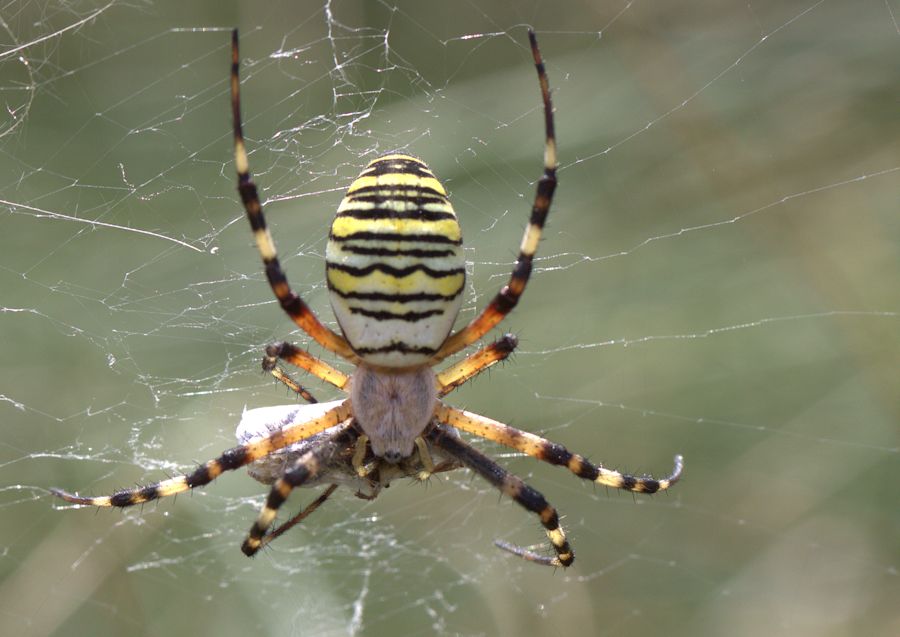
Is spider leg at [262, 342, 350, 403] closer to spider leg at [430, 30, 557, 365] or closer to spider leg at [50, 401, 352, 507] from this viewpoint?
spider leg at [50, 401, 352, 507]

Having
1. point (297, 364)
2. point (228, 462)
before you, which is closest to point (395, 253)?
point (297, 364)

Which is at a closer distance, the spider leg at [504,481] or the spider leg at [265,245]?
the spider leg at [265,245]

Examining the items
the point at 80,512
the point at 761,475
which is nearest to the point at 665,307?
the point at 761,475

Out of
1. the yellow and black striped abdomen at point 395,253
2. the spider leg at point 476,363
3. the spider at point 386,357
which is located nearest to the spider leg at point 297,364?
the spider at point 386,357

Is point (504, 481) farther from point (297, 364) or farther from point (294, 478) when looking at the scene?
point (297, 364)

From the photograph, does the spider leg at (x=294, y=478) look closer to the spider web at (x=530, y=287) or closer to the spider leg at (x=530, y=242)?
the spider leg at (x=530, y=242)

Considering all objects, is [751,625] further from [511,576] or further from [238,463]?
[238,463]
